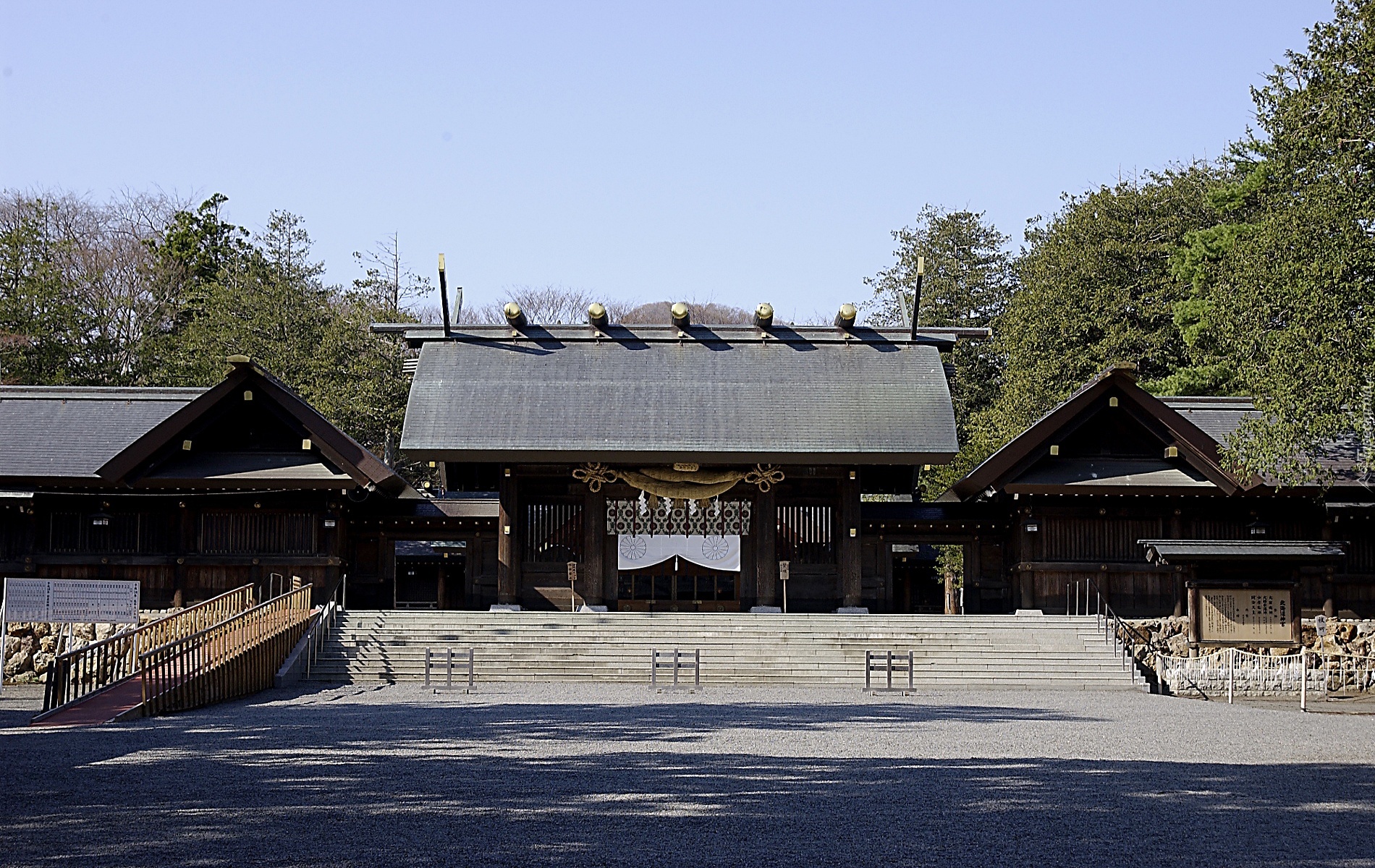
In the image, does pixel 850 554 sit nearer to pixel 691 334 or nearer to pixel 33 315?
pixel 691 334

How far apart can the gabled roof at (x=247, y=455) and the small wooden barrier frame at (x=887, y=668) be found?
9297 millimetres

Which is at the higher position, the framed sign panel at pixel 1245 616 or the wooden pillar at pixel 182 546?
the wooden pillar at pixel 182 546

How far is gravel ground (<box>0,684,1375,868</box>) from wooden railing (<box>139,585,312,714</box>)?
2.52ft

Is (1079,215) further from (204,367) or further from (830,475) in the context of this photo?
(204,367)

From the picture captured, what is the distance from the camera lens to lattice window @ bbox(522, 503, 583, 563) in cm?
2636

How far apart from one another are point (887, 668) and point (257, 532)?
1238cm

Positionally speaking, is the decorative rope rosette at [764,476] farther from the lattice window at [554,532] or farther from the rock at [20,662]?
the rock at [20,662]

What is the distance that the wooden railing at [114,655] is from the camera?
16.1m

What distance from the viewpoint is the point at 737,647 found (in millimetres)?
22188

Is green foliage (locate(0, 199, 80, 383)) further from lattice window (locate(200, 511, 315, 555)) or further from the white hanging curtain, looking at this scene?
the white hanging curtain

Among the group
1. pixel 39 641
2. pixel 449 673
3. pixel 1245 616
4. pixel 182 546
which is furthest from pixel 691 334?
pixel 39 641

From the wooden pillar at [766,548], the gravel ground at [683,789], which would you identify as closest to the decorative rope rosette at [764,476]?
the wooden pillar at [766,548]

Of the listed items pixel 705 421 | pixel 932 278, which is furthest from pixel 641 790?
pixel 932 278

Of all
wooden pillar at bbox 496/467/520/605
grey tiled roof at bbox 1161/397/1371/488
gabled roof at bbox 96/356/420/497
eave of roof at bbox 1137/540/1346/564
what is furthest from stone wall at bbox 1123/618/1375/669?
gabled roof at bbox 96/356/420/497
